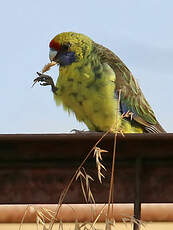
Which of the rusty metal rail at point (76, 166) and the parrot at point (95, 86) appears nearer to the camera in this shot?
the rusty metal rail at point (76, 166)

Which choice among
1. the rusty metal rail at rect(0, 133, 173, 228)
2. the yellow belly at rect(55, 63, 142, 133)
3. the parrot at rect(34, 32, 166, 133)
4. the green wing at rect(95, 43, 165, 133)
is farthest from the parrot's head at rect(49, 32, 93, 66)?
the rusty metal rail at rect(0, 133, 173, 228)

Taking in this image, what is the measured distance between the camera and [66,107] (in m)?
4.73

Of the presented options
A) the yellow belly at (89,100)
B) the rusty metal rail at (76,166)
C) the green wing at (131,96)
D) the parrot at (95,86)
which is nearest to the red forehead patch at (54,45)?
the parrot at (95,86)

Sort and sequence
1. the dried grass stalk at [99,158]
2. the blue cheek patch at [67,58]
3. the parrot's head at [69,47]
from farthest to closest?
the parrot's head at [69,47]
the blue cheek patch at [67,58]
the dried grass stalk at [99,158]

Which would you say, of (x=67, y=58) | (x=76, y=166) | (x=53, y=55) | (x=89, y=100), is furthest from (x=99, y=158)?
(x=53, y=55)

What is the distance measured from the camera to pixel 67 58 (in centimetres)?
521

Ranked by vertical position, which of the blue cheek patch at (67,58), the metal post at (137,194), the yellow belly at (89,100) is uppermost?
the blue cheek patch at (67,58)

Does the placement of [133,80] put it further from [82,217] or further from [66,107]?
[82,217]

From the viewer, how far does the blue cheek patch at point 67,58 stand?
5.09 meters

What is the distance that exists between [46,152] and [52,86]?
3157 millimetres

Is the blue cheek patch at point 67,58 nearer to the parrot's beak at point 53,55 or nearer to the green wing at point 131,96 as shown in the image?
the parrot's beak at point 53,55

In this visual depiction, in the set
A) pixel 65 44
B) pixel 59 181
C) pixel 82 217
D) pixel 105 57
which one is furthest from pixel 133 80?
pixel 59 181

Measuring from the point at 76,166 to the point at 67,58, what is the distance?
11.9ft

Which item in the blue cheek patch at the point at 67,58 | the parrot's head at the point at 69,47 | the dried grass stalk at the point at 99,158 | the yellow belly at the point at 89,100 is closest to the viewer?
the dried grass stalk at the point at 99,158
